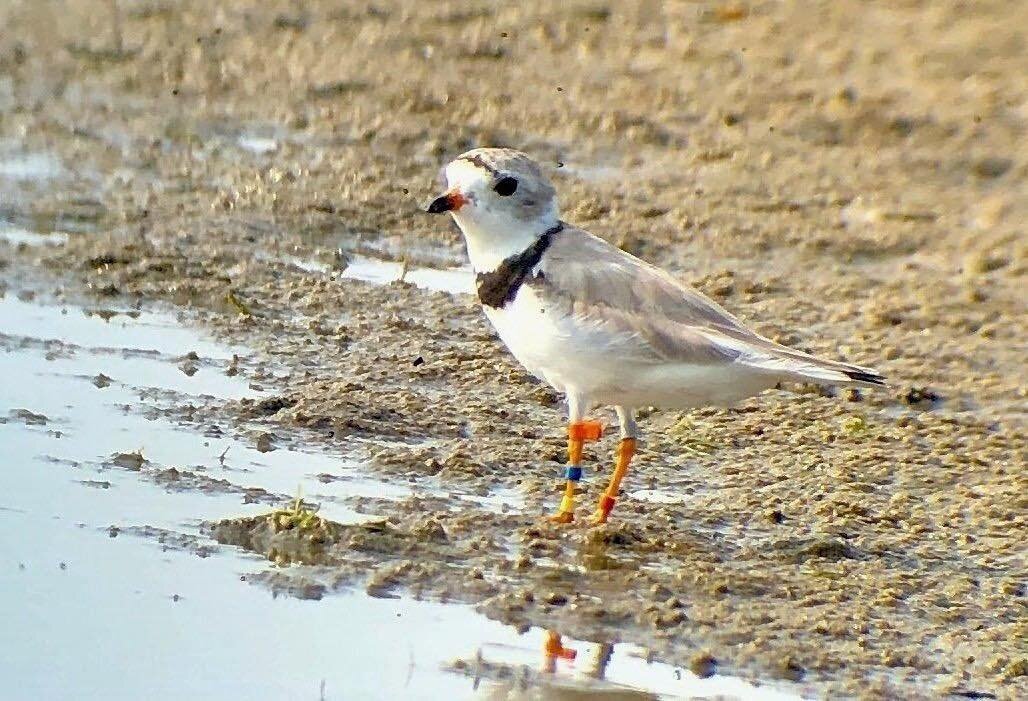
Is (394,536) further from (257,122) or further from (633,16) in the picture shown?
(633,16)

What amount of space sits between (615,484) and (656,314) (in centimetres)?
54

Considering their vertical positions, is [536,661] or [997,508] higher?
[997,508]

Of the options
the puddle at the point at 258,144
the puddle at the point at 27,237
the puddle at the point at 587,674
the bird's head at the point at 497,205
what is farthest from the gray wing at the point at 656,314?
the puddle at the point at 258,144

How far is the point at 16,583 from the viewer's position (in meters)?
5.43

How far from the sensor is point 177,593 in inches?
214

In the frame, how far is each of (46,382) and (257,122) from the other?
3.51 meters

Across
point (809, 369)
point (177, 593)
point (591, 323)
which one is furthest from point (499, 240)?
point (177, 593)

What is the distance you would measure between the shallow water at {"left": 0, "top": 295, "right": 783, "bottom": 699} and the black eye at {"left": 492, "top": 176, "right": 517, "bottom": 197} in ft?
3.15

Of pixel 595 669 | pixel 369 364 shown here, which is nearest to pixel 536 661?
pixel 595 669

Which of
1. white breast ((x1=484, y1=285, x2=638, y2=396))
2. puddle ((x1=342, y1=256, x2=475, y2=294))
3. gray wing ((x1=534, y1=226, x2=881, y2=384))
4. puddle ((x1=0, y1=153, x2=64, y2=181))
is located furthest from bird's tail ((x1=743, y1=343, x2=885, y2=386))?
puddle ((x1=0, y1=153, x2=64, y2=181))

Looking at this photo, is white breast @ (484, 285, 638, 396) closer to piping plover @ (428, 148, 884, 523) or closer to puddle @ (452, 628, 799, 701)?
piping plover @ (428, 148, 884, 523)

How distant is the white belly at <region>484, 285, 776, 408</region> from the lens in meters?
6.03

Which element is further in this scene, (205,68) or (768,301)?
(205,68)

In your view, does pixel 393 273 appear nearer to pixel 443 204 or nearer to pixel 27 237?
pixel 27 237
